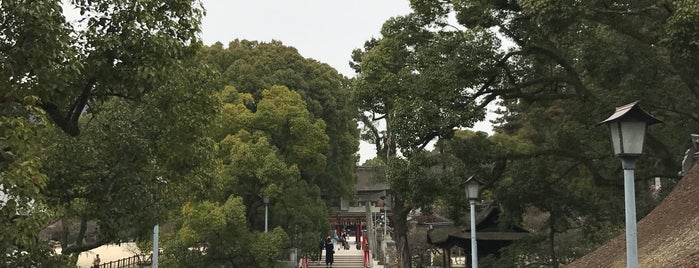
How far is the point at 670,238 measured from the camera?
31.8ft

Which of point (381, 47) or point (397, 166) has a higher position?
point (381, 47)

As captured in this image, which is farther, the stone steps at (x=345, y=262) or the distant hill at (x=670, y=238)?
the stone steps at (x=345, y=262)

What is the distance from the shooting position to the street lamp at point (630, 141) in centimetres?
514

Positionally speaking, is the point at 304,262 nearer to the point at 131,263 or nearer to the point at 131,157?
the point at 131,263

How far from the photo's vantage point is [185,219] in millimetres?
21469

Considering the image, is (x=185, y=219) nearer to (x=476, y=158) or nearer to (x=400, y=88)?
(x=400, y=88)

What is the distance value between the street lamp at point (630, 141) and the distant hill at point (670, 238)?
294 centimetres

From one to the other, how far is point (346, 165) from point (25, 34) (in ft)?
98.5

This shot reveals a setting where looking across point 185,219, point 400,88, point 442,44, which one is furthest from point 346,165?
point 442,44

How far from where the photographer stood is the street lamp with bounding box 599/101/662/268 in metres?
5.14

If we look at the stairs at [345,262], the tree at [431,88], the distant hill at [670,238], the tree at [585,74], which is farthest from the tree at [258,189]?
the distant hill at [670,238]

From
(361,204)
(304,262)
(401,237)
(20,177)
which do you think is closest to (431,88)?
(20,177)

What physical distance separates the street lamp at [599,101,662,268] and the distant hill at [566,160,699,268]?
2.94 metres

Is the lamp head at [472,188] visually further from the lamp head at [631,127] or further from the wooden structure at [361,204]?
the wooden structure at [361,204]
